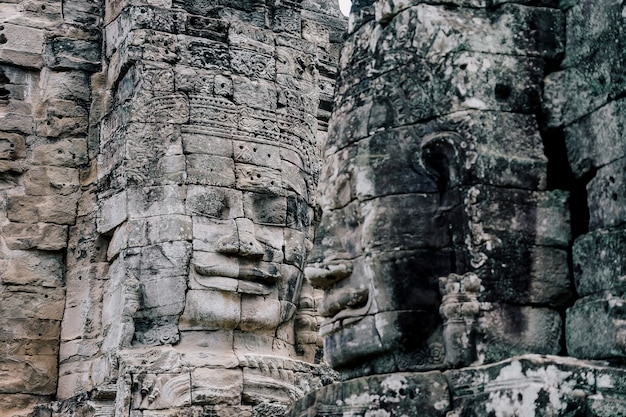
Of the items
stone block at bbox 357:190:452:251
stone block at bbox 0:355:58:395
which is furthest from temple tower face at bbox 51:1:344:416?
stone block at bbox 357:190:452:251

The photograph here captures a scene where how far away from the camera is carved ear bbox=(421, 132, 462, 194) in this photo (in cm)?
721

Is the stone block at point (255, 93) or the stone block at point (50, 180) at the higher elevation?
the stone block at point (255, 93)

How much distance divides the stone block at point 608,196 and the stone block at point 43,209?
26.6ft

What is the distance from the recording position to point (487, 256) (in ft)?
23.0

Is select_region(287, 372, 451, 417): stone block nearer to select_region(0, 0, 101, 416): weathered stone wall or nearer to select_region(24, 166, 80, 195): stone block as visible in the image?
select_region(0, 0, 101, 416): weathered stone wall

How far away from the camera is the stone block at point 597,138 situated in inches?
270

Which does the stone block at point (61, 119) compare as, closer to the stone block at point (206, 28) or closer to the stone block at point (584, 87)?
the stone block at point (206, 28)

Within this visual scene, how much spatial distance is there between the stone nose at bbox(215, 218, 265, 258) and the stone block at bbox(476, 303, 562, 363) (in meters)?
6.26

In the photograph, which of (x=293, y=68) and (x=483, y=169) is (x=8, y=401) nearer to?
(x=293, y=68)

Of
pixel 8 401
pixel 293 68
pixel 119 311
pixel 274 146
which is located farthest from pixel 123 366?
pixel 293 68

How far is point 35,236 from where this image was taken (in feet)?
45.8

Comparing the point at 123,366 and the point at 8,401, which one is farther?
the point at 8,401

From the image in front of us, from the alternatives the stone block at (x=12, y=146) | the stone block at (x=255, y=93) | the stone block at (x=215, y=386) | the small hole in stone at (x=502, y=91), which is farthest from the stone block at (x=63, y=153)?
the small hole in stone at (x=502, y=91)

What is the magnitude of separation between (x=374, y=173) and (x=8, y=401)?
7132mm
